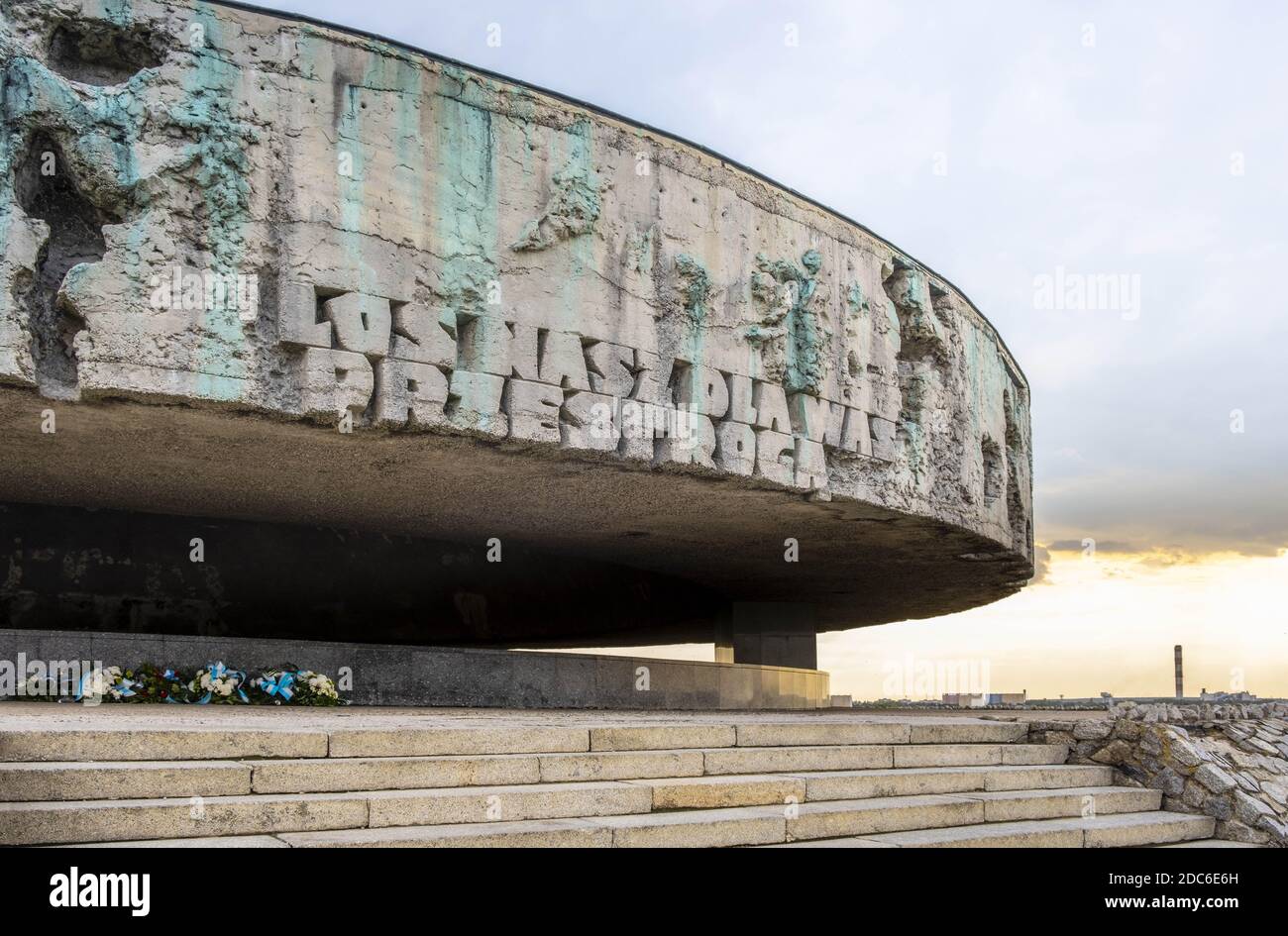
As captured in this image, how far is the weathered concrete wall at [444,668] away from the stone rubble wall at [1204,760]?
15.1 ft

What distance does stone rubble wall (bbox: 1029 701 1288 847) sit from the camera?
7.40m

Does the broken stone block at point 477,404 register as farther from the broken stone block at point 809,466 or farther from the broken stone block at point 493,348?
the broken stone block at point 809,466

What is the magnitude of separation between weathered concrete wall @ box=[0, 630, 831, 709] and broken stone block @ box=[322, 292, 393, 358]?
3.19 metres

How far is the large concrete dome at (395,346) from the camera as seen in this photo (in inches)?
319

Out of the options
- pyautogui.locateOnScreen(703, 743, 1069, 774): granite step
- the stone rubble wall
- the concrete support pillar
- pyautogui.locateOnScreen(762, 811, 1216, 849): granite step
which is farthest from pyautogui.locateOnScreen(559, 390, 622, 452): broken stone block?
the concrete support pillar

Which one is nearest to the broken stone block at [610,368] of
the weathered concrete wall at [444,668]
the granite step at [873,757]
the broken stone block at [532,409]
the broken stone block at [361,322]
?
the broken stone block at [532,409]

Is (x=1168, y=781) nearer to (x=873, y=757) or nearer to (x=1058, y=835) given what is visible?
(x=1058, y=835)

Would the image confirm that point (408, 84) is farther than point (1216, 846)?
Yes

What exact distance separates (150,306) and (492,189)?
260cm

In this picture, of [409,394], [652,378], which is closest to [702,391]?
[652,378]

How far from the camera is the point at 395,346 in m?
8.68
